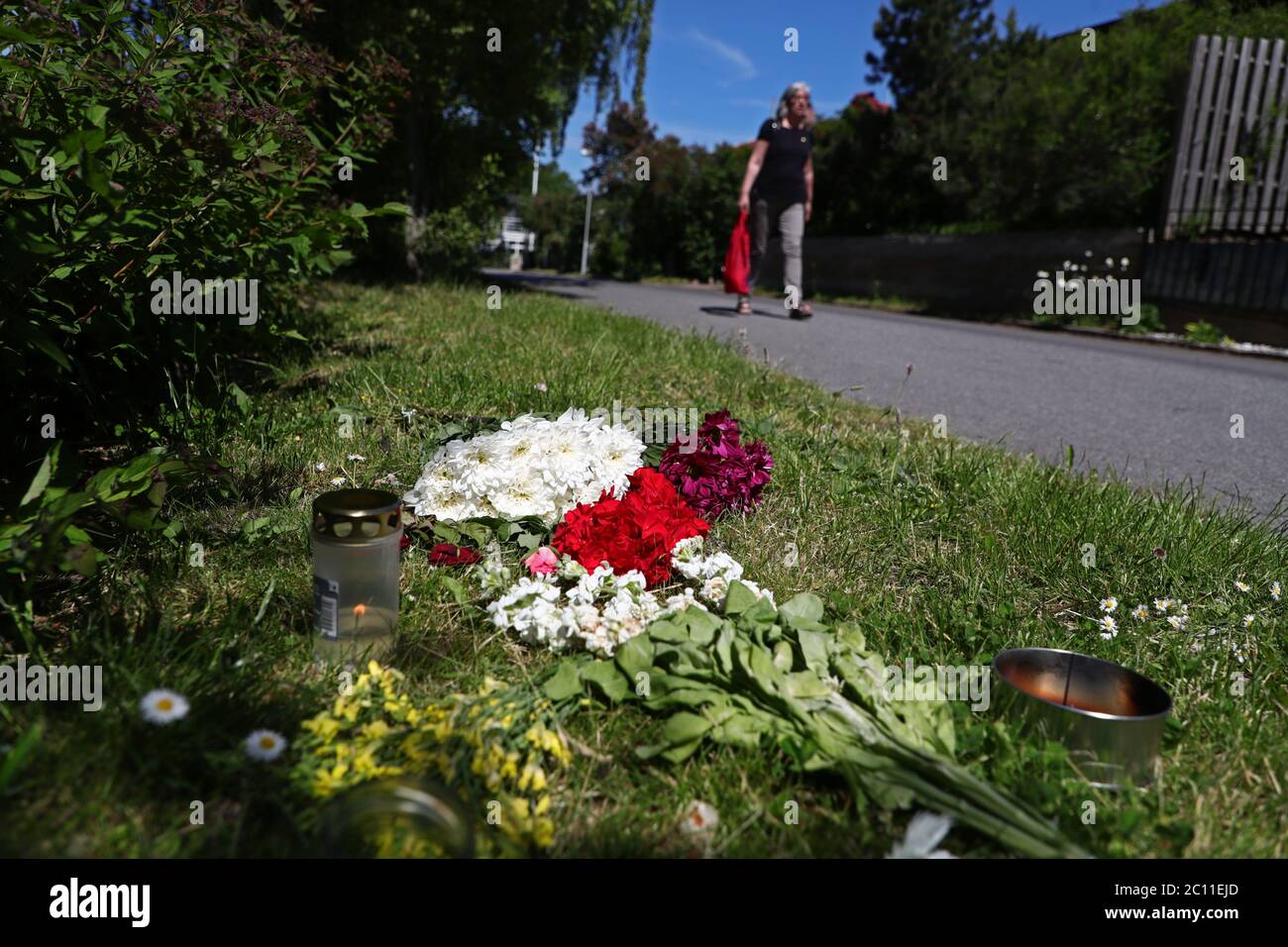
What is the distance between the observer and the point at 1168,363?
6.96m

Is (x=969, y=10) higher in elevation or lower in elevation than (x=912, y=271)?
higher

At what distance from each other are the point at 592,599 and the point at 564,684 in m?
0.29

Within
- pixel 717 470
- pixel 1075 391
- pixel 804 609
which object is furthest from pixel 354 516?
pixel 1075 391

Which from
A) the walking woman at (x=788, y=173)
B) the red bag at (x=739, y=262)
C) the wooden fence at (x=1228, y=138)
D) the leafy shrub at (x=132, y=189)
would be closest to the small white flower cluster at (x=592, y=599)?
the leafy shrub at (x=132, y=189)

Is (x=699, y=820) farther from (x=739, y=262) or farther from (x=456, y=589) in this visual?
(x=739, y=262)

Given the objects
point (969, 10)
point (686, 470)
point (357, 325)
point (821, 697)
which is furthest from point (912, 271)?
point (821, 697)

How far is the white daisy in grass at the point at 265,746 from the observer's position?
128 cm

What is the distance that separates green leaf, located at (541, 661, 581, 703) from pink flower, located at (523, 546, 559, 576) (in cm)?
38

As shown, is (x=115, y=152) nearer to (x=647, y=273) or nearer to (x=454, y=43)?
→ (x=454, y=43)

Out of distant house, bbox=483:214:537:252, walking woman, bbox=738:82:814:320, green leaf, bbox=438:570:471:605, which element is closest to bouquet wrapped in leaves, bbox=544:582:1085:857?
green leaf, bbox=438:570:471:605

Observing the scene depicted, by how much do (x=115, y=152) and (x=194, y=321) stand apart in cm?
65

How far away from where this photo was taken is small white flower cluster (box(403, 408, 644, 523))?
220 centimetres

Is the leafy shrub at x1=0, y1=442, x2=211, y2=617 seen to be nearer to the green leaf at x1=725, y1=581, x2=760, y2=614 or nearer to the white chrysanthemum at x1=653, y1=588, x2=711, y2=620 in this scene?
the white chrysanthemum at x1=653, y1=588, x2=711, y2=620

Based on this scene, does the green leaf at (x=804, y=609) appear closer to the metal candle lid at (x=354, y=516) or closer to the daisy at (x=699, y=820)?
the daisy at (x=699, y=820)
